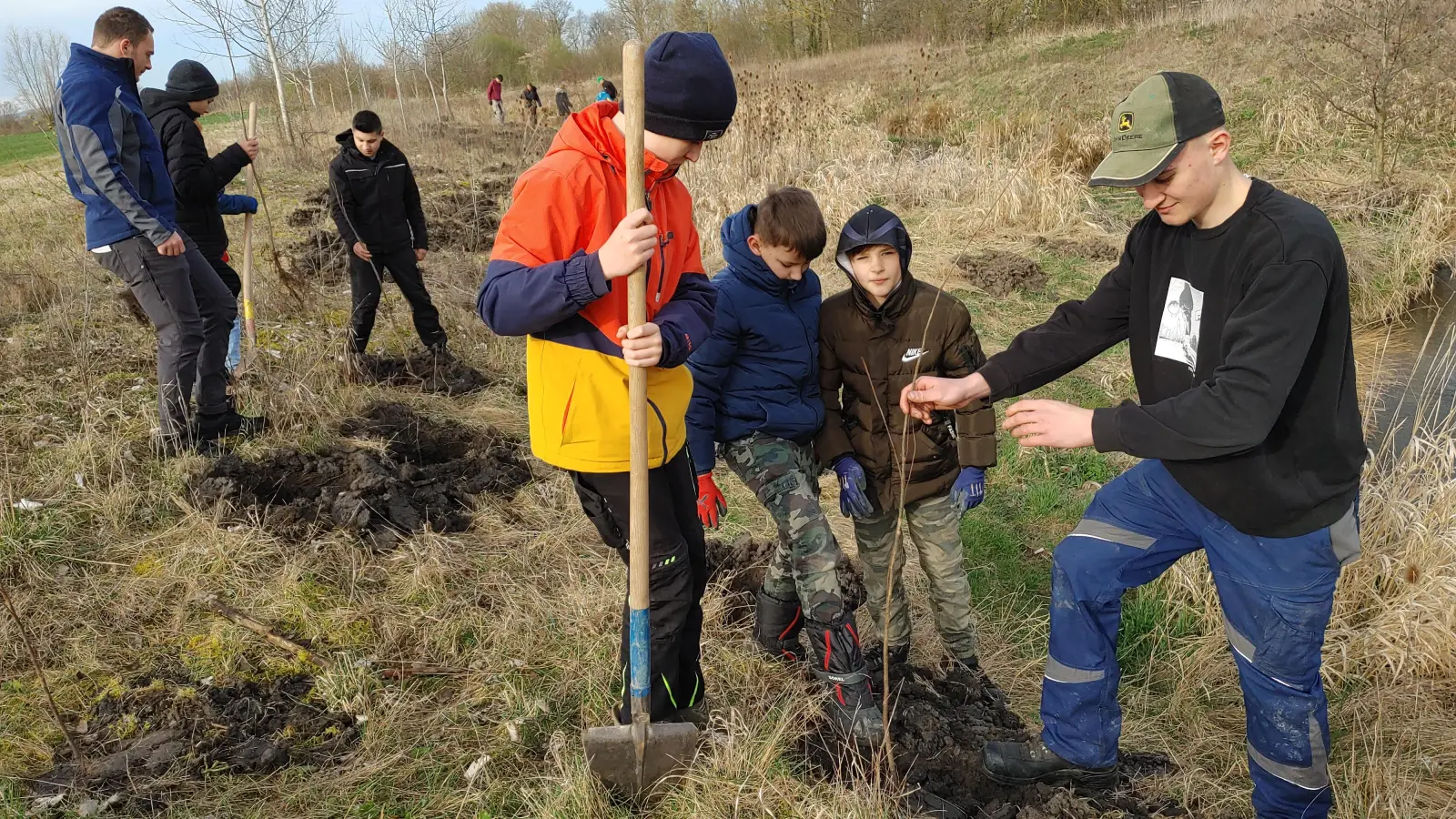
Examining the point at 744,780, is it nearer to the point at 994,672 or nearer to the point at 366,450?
the point at 994,672

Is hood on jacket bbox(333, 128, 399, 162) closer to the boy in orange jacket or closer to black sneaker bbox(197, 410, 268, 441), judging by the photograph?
black sneaker bbox(197, 410, 268, 441)

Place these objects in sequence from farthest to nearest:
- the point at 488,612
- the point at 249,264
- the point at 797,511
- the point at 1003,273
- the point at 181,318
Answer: the point at 1003,273 < the point at 249,264 < the point at 181,318 < the point at 488,612 < the point at 797,511

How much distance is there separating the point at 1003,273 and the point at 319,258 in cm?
630

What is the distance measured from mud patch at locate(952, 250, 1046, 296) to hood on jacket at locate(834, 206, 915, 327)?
5204 mm

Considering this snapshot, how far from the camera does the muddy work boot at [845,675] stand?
2.61 meters

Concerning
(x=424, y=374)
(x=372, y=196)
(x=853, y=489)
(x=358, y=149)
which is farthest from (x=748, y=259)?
(x=358, y=149)

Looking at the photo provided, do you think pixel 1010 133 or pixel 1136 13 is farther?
pixel 1136 13

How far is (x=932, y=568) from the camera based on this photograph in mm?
3027

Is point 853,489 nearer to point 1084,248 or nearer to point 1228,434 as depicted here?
point 1228,434

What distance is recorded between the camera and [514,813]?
2.37 m

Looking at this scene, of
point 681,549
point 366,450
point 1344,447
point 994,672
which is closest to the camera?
point 1344,447

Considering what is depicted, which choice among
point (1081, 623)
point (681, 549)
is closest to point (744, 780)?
point (681, 549)

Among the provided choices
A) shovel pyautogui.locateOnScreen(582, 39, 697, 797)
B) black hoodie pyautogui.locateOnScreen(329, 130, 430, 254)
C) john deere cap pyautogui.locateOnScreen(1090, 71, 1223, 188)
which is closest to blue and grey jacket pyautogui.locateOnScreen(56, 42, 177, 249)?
black hoodie pyautogui.locateOnScreen(329, 130, 430, 254)

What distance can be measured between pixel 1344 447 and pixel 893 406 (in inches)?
51.0
